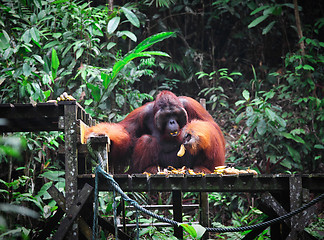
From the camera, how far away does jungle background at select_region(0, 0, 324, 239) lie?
13.6 ft

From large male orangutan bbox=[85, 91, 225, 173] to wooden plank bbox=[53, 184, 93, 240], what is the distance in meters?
0.69

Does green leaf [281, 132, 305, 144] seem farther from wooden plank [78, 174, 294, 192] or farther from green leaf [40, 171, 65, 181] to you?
green leaf [40, 171, 65, 181]

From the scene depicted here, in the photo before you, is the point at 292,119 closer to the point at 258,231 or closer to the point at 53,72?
the point at 258,231

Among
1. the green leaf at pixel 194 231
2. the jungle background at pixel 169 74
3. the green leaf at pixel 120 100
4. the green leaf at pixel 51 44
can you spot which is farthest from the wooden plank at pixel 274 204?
the green leaf at pixel 51 44

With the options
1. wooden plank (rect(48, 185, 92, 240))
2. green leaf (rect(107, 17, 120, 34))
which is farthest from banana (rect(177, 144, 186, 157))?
green leaf (rect(107, 17, 120, 34))

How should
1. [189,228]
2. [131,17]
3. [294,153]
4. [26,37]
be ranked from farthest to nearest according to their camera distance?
[294,153], [131,17], [26,37], [189,228]

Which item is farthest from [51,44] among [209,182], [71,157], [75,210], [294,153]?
[294,153]

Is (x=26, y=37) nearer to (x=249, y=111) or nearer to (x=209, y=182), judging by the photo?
(x=209, y=182)

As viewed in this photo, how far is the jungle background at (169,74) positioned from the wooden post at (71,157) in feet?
2.18

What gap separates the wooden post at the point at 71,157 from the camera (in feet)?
8.64

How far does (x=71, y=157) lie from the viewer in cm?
268

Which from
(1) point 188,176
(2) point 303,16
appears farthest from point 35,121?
(2) point 303,16

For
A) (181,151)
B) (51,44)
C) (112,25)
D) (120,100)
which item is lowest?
(181,151)

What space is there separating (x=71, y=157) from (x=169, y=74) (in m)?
4.12
